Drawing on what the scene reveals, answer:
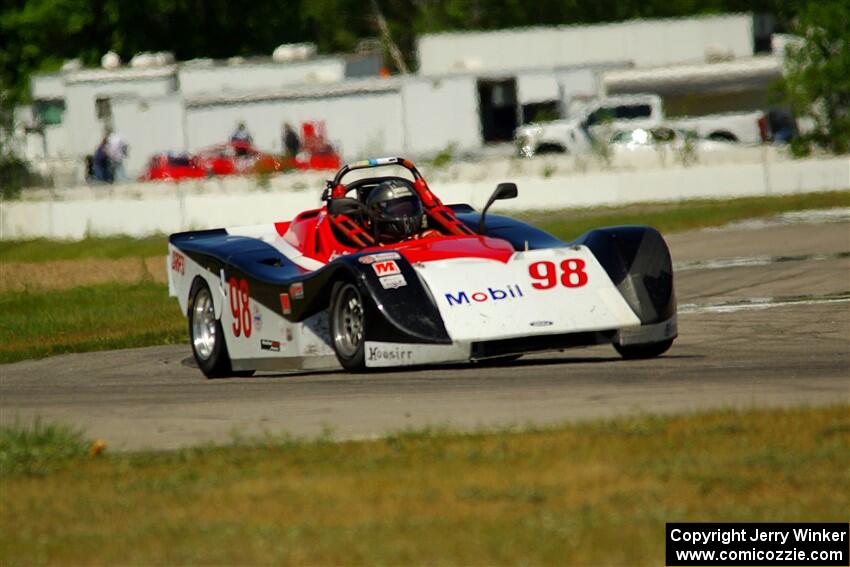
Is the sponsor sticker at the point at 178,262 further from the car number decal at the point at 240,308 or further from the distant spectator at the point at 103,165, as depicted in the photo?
the distant spectator at the point at 103,165

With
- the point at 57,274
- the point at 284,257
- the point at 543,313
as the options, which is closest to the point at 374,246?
the point at 284,257

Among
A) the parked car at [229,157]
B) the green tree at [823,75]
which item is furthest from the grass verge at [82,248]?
the green tree at [823,75]

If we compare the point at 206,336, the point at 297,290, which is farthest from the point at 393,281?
the point at 206,336

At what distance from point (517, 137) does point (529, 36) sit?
7.61 metres

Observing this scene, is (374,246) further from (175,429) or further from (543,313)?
(175,429)

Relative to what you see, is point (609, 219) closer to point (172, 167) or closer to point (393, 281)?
point (393, 281)

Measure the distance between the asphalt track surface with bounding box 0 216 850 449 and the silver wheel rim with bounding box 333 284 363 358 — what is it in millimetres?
226

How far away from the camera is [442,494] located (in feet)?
22.7

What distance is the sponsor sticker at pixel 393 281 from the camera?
11.0 m

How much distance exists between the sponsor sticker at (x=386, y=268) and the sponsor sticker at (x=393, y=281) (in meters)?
0.03

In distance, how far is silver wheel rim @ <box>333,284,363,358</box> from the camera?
11.4 metres

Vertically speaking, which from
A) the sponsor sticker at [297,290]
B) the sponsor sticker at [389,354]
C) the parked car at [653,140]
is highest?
the sponsor sticker at [297,290]

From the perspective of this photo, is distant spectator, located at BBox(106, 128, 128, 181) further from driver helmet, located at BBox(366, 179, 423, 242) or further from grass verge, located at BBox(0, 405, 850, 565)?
grass verge, located at BBox(0, 405, 850, 565)

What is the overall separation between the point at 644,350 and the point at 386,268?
71.4 inches
